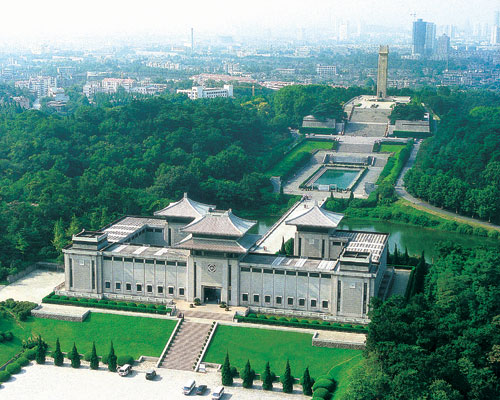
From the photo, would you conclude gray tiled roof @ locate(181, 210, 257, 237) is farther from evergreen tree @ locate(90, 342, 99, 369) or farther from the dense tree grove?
the dense tree grove

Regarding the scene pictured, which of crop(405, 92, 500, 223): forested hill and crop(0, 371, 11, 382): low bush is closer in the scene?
crop(0, 371, 11, 382): low bush

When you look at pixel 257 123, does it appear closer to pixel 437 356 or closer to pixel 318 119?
pixel 318 119

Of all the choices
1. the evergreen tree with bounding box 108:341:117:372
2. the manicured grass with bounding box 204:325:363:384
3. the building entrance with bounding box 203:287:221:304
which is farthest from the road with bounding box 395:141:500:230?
the evergreen tree with bounding box 108:341:117:372

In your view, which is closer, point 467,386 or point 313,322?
point 467,386

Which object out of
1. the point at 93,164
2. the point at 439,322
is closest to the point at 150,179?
the point at 93,164

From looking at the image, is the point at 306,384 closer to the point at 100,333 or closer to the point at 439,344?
the point at 439,344

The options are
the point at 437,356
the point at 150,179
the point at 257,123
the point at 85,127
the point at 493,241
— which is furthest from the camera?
the point at 257,123

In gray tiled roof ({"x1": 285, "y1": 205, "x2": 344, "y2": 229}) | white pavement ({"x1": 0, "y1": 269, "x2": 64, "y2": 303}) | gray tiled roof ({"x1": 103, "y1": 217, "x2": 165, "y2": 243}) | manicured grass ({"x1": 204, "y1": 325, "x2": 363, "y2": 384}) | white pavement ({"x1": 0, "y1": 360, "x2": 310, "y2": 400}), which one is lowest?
white pavement ({"x1": 0, "y1": 360, "x2": 310, "y2": 400})
